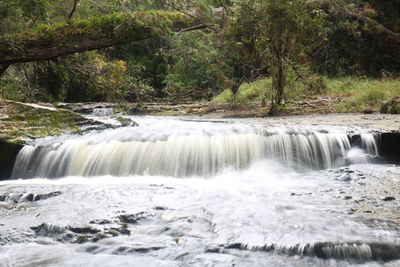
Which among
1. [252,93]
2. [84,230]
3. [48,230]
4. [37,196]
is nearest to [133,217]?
[84,230]

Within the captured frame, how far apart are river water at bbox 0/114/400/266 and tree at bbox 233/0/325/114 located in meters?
3.68

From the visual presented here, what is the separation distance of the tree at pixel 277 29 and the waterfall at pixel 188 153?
13.3 feet

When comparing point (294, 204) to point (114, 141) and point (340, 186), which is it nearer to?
point (340, 186)

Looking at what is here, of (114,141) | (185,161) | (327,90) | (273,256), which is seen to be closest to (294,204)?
(273,256)

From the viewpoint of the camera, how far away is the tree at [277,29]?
36.1 feet

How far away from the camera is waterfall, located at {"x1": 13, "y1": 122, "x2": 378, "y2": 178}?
24.8 feet

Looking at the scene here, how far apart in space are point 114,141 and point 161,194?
290cm

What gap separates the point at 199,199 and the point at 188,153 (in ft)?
7.44

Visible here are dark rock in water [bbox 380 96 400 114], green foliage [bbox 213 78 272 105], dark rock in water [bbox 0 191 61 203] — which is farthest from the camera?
green foliage [bbox 213 78 272 105]

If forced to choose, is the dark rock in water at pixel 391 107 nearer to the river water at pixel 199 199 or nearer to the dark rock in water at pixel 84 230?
the river water at pixel 199 199

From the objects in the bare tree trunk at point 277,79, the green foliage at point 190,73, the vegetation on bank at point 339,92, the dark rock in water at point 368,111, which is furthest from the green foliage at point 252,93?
the dark rock in water at point 368,111

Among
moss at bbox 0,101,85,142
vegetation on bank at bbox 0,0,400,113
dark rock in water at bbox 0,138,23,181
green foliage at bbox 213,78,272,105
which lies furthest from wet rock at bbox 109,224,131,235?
green foliage at bbox 213,78,272,105

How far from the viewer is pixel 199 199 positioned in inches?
221

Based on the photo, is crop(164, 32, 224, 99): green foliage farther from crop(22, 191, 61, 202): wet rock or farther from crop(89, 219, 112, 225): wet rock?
crop(89, 219, 112, 225): wet rock
